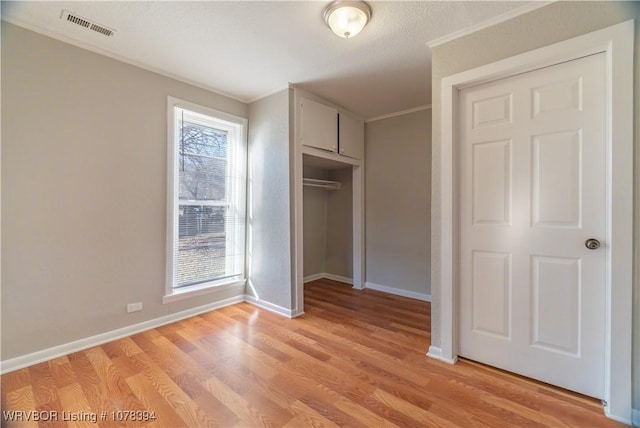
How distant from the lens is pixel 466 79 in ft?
6.72

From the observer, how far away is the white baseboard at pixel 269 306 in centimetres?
302

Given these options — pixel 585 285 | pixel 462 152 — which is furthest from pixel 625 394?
pixel 462 152

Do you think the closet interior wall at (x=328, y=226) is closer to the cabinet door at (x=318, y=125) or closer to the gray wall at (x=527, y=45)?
the cabinet door at (x=318, y=125)

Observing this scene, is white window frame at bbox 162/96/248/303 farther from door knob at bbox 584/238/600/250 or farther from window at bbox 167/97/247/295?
door knob at bbox 584/238/600/250

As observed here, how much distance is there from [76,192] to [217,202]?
4.20 ft

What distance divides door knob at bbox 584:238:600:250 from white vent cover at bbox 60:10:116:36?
366 cm

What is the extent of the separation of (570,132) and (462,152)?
63 cm

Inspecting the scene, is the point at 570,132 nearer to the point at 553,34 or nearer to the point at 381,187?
the point at 553,34

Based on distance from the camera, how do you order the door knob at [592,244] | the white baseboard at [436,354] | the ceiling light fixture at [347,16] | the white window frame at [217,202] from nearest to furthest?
1. the door knob at [592,244]
2. the ceiling light fixture at [347,16]
3. the white baseboard at [436,354]
4. the white window frame at [217,202]

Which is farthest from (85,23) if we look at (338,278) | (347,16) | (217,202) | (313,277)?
(338,278)

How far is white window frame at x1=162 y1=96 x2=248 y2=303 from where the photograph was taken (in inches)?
111

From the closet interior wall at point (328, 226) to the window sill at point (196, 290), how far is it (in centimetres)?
154

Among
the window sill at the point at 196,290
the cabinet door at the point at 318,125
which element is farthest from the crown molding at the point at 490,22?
the window sill at the point at 196,290

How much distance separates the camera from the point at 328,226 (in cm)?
481
